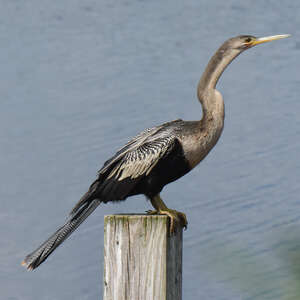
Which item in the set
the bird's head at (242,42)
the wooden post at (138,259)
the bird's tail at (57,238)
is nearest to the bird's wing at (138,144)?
the bird's tail at (57,238)

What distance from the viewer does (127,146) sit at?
2.99 metres

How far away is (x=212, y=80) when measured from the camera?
3.08 meters

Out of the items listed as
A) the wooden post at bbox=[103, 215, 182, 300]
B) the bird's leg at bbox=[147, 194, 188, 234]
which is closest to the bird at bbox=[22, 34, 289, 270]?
the bird's leg at bbox=[147, 194, 188, 234]

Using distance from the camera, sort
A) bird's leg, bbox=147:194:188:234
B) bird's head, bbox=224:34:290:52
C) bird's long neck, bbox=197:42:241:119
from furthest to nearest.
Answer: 1. bird's head, bbox=224:34:290:52
2. bird's long neck, bbox=197:42:241:119
3. bird's leg, bbox=147:194:188:234

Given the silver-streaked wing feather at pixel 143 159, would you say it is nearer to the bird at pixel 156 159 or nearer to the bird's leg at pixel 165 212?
the bird at pixel 156 159

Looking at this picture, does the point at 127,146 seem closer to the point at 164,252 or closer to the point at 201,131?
the point at 201,131

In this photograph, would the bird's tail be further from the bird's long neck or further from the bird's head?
the bird's head

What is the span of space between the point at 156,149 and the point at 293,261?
218cm

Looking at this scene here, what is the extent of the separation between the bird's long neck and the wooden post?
4.31 ft

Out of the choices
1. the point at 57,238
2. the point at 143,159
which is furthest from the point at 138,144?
the point at 57,238

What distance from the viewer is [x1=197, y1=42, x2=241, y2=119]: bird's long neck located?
9.87ft

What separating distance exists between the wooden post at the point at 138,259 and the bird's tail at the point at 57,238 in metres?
0.76

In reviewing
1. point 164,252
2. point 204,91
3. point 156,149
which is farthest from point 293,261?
point 204,91

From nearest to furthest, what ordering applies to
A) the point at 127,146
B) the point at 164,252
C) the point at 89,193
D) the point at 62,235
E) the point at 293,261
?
the point at 293,261 < the point at 164,252 < the point at 62,235 < the point at 89,193 < the point at 127,146
